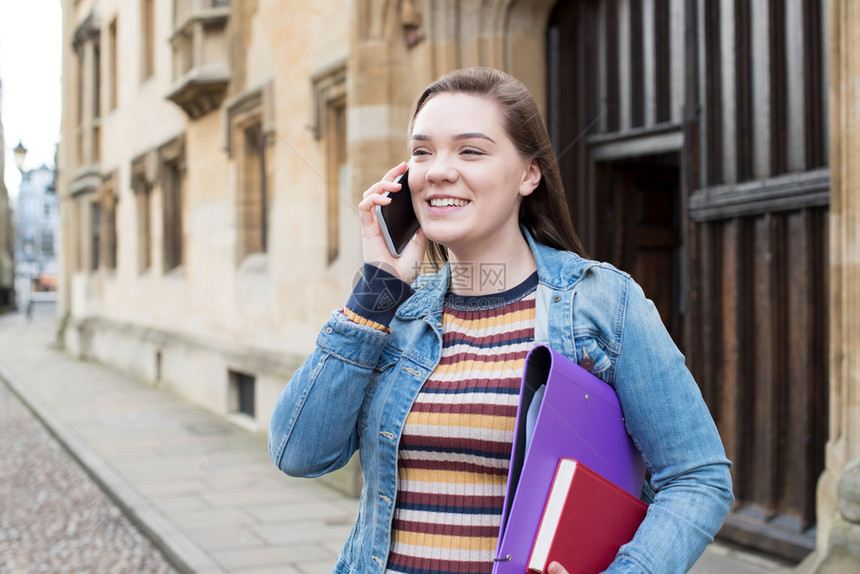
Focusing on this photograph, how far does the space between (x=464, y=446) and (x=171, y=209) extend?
39.0 feet

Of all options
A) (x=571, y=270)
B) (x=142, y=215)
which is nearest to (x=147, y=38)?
(x=142, y=215)

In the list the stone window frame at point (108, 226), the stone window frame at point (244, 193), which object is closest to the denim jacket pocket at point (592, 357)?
the stone window frame at point (244, 193)

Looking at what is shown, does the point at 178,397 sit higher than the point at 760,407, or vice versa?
the point at 760,407

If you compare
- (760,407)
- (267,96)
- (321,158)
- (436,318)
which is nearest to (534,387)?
(436,318)

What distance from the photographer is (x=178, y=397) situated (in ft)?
37.7

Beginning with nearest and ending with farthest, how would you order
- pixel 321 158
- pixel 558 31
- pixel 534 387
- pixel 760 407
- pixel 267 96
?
pixel 534 387, pixel 760 407, pixel 558 31, pixel 321 158, pixel 267 96

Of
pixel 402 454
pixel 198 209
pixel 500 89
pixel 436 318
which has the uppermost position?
pixel 198 209

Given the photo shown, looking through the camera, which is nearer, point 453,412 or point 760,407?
point 453,412

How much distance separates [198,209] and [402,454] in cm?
981

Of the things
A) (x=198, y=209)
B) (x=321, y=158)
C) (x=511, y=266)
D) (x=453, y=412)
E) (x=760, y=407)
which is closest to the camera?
(x=453, y=412)

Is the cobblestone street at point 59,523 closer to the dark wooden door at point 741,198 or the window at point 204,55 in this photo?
the dark wooden door at point 741,198

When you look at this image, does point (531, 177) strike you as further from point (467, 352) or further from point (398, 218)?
point (467, 352)

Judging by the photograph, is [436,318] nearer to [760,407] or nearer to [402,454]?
A: [402,454]

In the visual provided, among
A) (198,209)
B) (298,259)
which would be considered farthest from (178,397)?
(298,259)
